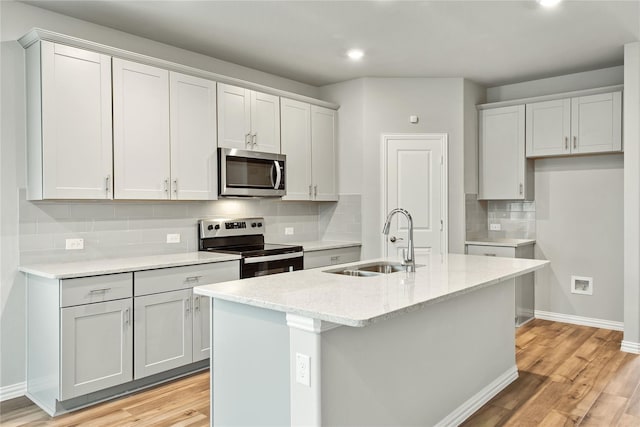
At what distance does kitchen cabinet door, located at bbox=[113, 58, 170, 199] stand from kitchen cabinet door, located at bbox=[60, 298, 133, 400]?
2.80 ft

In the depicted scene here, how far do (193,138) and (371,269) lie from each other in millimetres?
1821

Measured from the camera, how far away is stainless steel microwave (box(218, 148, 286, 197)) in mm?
4020

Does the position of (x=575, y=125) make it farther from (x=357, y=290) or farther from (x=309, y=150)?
(x=357, y=290)

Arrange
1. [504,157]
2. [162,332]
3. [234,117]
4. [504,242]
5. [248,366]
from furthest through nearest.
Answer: [504,157] < [504,242] < [234,117] < [162,332] < [248,366]

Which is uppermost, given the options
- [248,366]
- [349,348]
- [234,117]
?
[234,117]

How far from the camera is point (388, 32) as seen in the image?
3.80 m

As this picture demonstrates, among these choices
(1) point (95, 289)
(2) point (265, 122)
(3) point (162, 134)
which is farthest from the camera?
(2) point (265, 122)

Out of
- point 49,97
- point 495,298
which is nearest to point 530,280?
point 495,298

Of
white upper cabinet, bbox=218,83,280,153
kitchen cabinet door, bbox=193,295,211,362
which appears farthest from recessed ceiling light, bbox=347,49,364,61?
kitchen cabinet door, bbox=193,295,211,362

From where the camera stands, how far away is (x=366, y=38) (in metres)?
3.93

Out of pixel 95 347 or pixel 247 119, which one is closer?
pixel 95 347

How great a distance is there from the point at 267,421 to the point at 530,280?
12.9 feet

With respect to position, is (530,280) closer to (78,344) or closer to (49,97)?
(78,344)

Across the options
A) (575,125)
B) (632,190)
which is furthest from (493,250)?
(575,125)
